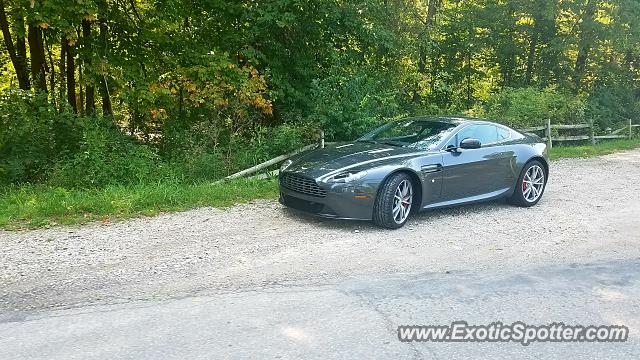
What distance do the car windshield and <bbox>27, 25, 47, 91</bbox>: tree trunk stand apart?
992cm

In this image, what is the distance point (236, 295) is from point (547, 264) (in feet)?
10.8

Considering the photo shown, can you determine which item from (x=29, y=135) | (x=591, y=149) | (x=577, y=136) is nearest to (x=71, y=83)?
(x=29, y=135)

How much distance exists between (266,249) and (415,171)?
2302mm

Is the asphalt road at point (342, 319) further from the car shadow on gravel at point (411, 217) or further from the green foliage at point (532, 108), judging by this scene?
the green foliage at point (532, 108)

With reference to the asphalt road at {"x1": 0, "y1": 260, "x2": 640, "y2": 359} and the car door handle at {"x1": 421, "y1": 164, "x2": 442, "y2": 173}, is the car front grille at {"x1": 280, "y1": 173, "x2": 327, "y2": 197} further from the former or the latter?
the asphalt road at {"x1": 0, "y1": 260, "x2": 640, "y2": 359}

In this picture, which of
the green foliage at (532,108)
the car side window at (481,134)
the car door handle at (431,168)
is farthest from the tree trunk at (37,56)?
the green foliage at (532,108)

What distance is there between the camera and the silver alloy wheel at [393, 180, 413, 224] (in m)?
6.59

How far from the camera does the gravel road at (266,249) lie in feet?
15.1

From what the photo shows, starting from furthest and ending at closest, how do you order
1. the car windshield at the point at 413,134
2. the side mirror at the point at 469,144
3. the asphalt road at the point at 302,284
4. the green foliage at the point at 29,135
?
1. the green foliage at the point at 29,135
2. the car windshield at the point at 413,134
3. the side mirror at the point at 469,144
4. the asphalt road at the point at 302,284

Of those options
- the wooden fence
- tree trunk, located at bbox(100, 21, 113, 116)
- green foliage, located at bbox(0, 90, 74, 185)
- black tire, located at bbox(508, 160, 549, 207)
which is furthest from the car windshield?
the wooden fence

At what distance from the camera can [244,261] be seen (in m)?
5.27

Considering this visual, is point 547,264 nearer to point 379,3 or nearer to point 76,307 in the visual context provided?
point 76,307

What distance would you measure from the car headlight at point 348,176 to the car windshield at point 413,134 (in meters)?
1.20

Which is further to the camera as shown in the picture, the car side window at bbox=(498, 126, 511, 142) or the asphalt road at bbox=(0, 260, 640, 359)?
the car side window at bbox=(498, 126, 511, 142)
